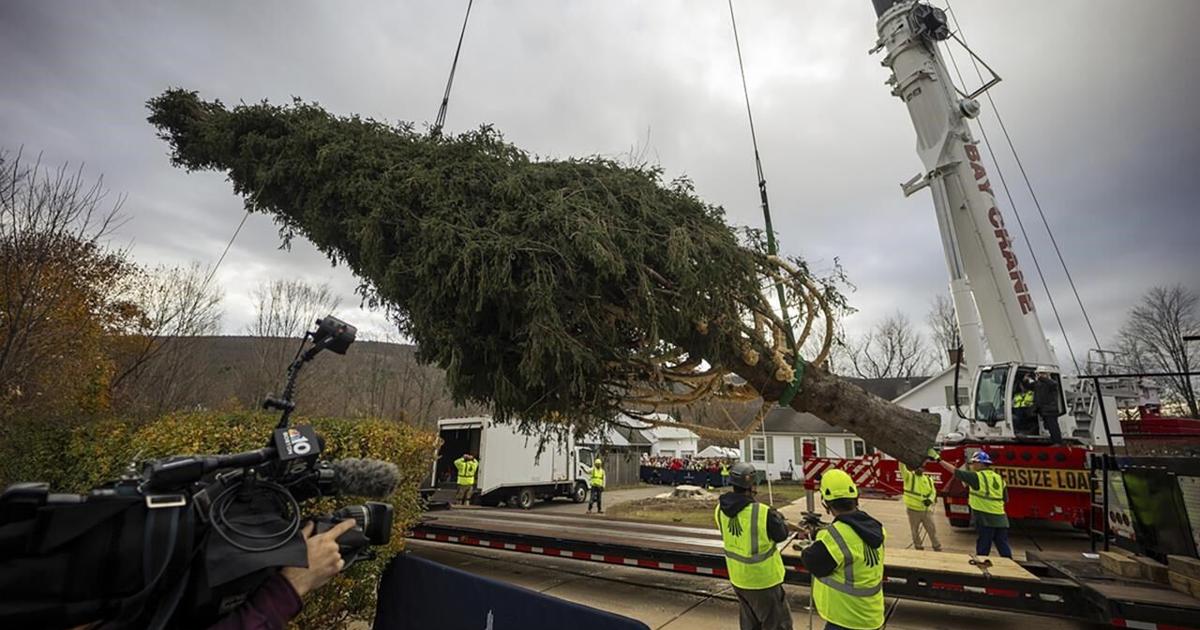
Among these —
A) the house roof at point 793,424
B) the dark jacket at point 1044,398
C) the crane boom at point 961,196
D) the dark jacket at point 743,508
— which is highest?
the crane boom at point 961,196

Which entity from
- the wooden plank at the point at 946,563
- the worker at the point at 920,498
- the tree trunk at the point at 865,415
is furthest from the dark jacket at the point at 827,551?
the worker at the point at 920,498

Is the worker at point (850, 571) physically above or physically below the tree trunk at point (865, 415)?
below

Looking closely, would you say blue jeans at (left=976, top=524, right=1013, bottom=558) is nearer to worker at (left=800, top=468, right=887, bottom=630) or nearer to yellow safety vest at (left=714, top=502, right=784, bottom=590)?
yellow safety vest at (left=714, top=502, right=784, bottom=590)

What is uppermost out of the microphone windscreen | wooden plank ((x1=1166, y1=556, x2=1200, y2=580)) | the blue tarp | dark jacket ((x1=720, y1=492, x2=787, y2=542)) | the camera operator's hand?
the microphone windscreen

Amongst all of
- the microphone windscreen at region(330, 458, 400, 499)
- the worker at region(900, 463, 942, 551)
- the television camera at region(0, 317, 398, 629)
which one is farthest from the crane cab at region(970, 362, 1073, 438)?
the television camera at region(0, 317, 398, 629)

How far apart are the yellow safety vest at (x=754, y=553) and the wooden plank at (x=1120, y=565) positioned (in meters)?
3.75

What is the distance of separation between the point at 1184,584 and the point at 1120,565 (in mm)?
717

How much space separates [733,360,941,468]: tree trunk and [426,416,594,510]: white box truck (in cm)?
1192

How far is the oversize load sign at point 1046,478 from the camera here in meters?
8.23

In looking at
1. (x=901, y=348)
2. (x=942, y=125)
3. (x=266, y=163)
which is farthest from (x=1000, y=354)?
(x=901, y=348)

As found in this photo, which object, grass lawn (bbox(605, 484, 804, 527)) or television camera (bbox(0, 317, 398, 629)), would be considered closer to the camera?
television camera (bbox(0, 317, 398, 629))

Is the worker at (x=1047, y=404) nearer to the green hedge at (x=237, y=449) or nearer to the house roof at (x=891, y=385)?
the green hedge at (x=237, y=449)

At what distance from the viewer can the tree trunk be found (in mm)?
5625

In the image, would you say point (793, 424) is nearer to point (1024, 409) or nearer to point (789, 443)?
point (789, 443)
